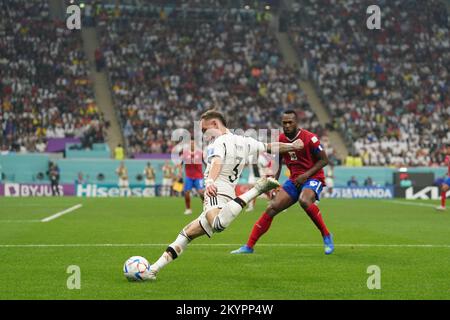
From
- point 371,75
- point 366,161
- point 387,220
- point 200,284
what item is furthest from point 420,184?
point 200,284

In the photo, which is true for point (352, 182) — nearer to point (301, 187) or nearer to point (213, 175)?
point (301, 187)

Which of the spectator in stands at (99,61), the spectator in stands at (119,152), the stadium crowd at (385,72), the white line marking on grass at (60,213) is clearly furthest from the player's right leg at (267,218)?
the spectator in stands at (99,61)

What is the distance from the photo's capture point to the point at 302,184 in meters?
14.5

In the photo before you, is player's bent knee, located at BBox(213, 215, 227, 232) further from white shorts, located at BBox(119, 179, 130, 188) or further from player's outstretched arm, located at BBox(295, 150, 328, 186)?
white shorts, located at BBox(119, 179, 130, 188)

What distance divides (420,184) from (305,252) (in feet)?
94.0

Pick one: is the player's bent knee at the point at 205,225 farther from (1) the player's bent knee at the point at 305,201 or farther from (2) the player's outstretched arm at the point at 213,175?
(1) the player's bent knee at the point at 305,201

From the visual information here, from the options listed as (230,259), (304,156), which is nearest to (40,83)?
(304,156)

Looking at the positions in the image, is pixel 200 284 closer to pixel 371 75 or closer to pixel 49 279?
pixel 49 279

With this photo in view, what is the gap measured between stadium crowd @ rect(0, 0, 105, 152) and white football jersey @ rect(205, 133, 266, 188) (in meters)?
33.4

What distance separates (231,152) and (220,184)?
1.82ft

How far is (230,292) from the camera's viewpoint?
9.66 m

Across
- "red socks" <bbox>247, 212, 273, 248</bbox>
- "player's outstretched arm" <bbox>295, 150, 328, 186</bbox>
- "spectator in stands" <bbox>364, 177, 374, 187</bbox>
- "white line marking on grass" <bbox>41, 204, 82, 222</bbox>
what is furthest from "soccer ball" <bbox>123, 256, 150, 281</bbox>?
"spectator in stands" <bbox>364, 177, 374, 187</bbox>

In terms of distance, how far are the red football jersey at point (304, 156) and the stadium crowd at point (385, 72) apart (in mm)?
31636

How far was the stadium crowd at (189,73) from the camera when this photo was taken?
48.3 meters
